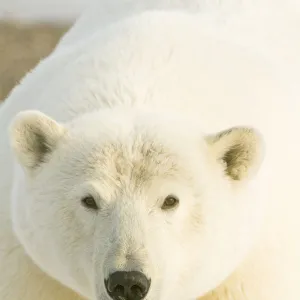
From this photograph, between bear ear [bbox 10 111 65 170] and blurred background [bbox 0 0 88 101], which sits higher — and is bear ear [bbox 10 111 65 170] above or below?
below

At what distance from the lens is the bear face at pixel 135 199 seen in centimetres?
136

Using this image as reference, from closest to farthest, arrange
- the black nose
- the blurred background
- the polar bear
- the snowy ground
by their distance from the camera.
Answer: the black nose
the polar bear
the blurred background
the snowy ground

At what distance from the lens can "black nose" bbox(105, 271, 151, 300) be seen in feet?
4.23

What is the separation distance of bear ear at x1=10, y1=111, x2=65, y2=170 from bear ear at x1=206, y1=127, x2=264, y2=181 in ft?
0.90

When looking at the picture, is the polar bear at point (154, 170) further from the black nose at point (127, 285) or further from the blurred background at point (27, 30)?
the blurred background at point (27, 30)

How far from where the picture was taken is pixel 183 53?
170cm

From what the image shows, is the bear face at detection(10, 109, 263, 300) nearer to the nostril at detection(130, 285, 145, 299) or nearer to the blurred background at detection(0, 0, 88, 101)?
the nostril at detection(130, 285, 145, 299)

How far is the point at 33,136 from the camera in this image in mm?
1496

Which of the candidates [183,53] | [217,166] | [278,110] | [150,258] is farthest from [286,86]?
[150,258]

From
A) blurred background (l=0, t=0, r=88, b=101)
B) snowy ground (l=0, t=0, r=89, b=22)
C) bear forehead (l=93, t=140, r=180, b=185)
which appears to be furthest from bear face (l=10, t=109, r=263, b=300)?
snowy ground (l=0, t=0, r=89, b=22)

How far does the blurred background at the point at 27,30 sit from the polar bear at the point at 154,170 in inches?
60.4

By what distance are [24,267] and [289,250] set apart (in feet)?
1.81

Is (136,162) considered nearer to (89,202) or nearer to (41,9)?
(89,202)

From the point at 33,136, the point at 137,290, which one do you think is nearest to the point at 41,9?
the point at 33,136
